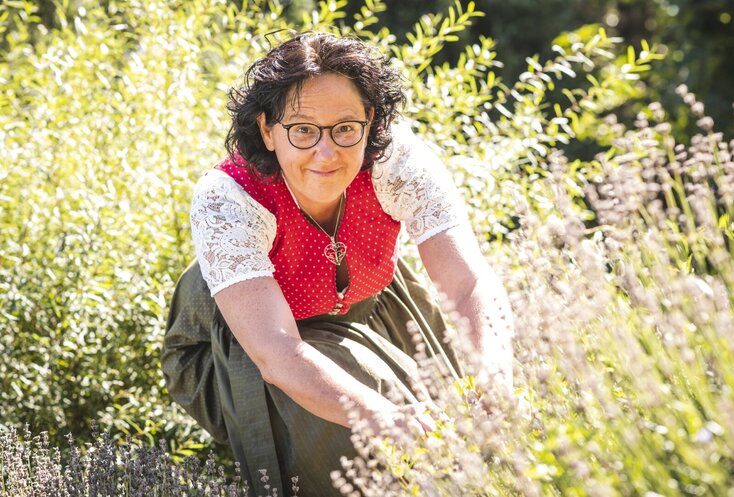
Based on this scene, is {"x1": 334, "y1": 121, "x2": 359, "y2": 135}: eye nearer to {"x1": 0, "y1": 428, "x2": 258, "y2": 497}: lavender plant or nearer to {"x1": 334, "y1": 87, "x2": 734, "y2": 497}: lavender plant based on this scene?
{"x1": 334, "y1": 87, "x2": 734, "y2": 497}: lavender plant

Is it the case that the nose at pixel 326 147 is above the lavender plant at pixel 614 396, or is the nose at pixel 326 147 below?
above

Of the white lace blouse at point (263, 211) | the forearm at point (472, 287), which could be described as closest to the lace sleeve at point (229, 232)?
the white lace blouse at point (263, 211)

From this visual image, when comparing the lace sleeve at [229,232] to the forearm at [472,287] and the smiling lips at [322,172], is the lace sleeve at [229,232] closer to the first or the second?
the smiling lips at [322,172]

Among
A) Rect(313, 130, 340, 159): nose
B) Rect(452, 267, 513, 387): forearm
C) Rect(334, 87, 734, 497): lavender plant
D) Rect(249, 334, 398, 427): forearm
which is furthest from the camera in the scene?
Rect(313, 130, 340, 159): nose

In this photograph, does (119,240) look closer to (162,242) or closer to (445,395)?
(162,242)

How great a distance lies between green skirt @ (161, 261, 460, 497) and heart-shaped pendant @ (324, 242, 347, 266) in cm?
21

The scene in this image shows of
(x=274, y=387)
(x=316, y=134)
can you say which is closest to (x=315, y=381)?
(x=274, y=387)

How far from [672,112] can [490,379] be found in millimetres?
6507

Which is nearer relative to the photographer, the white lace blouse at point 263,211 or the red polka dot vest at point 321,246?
the white lace blouse at point 263,211

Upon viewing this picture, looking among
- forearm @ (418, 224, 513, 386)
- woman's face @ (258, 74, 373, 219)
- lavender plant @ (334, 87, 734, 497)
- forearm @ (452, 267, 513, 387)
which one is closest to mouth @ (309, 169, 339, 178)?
woman's face @ (258, 74, 373, 219)

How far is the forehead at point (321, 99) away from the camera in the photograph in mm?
2586

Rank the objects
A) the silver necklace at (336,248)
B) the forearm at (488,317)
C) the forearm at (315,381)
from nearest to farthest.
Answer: the forearm at (315,381) < the forearm at (488,317) < the silver necklace at (336,248)

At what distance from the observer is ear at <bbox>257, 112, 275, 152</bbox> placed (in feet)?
8.93

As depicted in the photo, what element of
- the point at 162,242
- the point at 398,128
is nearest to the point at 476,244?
the point at 398,128
